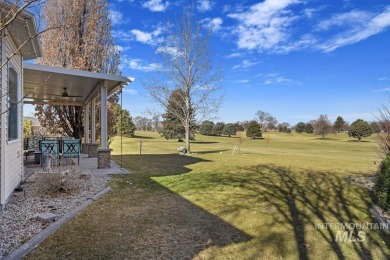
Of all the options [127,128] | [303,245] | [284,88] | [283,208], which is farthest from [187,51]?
[127,128]

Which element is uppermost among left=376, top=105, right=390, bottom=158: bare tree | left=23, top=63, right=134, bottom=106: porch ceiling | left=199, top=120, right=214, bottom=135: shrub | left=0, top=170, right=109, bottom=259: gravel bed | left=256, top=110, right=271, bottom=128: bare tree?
left=256, top=110, right=271, bottom=128: bare tree

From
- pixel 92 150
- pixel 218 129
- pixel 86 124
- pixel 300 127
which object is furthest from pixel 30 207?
pixel 300 127

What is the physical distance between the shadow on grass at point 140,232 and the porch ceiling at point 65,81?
152 inches

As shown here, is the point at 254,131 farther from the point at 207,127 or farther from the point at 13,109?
the point at 13,109

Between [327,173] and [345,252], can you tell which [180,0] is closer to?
[327,173]

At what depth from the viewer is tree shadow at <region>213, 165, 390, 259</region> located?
4.01 metres

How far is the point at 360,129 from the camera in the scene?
43.2 m

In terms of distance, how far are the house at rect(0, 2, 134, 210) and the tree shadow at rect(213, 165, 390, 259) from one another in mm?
4143

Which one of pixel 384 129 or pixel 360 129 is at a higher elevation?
pixel 360 129

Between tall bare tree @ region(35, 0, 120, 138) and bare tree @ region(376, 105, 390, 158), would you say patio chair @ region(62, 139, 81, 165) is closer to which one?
tall bare tree @ region(35, 0, 120, 138)

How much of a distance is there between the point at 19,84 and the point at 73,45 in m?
10.1

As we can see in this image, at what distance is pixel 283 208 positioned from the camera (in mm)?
5344

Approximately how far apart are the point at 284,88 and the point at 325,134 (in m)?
27.7

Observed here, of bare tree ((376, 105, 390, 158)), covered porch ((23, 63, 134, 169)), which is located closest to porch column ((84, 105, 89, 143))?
covered porch ((23, 63, 134, 169))
